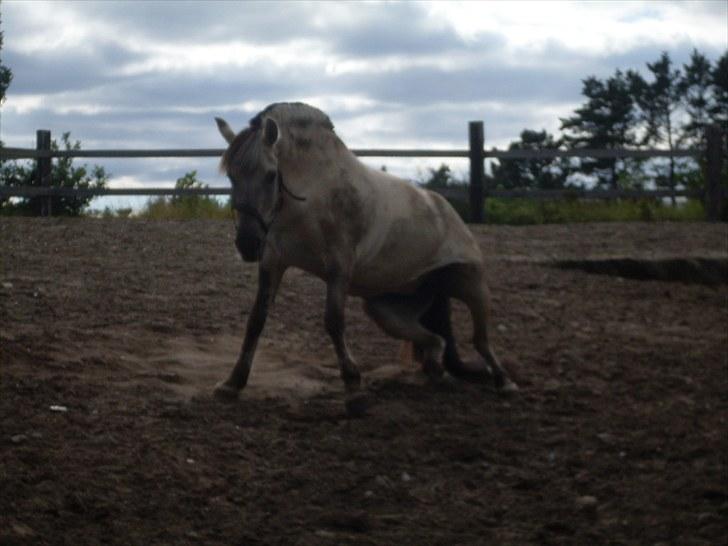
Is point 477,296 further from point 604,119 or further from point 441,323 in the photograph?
point 604,119

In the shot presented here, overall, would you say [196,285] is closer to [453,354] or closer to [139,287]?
[139,287]

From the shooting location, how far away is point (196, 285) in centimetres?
1147

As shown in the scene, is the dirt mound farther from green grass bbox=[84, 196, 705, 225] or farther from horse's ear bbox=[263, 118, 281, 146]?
horse's ear bbox=[263, 118, 281, 146]

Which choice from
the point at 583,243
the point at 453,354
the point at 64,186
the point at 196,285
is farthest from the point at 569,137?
the point at 453,354

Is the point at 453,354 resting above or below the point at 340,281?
below

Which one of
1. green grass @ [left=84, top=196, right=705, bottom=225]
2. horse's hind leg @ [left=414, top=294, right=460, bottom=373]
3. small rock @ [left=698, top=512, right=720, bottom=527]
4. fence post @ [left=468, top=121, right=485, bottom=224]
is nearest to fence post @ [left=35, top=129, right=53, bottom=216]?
Result: green grass @ [left=84, top=196, right=705, bottom=225]

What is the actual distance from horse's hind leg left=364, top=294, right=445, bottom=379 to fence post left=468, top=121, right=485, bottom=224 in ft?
39.8

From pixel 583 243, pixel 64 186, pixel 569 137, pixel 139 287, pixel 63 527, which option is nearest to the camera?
pixel 63 527

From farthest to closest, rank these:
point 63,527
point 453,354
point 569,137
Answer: point 569,137 < point 453,354 < point 63,527

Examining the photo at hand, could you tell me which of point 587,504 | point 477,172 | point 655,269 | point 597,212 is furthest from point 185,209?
point 587,504

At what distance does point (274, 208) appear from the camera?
699 cm

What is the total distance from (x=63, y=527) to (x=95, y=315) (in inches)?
179

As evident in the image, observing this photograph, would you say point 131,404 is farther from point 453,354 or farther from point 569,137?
point 569,137

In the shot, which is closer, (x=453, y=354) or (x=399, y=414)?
(x=399, y=414)
